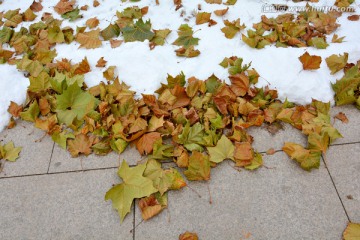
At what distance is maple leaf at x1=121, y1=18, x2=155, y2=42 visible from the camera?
10.0ft

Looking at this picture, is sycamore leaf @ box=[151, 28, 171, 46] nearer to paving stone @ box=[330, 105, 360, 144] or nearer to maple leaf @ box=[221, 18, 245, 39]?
maple leaf @ box=[221, 18, 245, 39]

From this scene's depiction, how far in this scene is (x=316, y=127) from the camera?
2340mm

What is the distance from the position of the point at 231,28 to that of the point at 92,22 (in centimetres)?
149

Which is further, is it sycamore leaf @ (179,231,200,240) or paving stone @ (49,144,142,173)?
paving stone @ (49,144,142,173)

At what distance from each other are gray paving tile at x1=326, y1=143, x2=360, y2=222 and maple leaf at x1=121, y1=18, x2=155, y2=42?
6.55ft

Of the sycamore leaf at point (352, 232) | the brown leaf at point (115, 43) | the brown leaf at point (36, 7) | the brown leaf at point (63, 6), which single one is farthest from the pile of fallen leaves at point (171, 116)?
the brown leaf at point (36, 7)

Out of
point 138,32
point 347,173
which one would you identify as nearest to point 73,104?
point 138,32

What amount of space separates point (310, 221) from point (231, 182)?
0.57 meters

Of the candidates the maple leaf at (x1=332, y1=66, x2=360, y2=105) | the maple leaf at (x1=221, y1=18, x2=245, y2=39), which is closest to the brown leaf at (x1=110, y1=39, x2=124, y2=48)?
the maple leaf at (x1=221, y1=18, x2=245, y2=39)

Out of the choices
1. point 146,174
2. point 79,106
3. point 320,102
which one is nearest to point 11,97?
point 79,106

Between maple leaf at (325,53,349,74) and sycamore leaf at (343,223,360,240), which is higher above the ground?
maple leaf at (325,53,349,74)

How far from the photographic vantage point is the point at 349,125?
246 cm

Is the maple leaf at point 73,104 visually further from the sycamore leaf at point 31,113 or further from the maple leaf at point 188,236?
the maple leaf at point 188,236

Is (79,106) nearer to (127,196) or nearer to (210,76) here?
(127,196)
